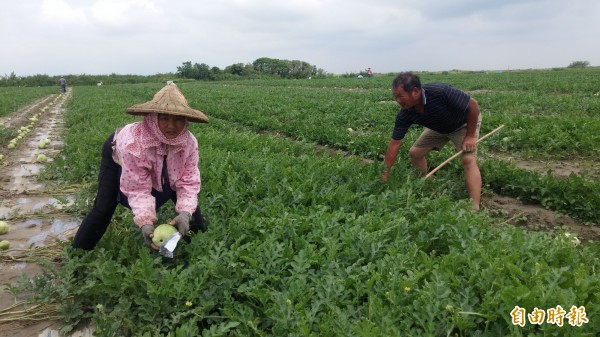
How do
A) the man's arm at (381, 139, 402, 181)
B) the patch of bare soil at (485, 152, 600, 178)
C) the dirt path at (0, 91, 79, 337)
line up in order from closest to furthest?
the dirt path at (0, 91, 79, 337)
the man's arm at (381, 139, 402, 181)
the patch of bare soil at (485, 152, 600, 178)

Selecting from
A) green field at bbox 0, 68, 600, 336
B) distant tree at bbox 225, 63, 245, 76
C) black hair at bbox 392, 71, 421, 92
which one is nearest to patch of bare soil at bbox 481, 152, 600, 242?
green field at bbox 0, 68, 600, 336

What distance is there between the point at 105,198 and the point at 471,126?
12.7 ft

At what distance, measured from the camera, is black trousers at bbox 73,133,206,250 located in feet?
10.4

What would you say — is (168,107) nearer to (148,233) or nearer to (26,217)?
(148,233)

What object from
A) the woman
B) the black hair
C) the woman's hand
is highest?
the black hair

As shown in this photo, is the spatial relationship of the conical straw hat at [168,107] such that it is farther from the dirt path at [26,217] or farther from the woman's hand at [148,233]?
the dirt path at [26,217]

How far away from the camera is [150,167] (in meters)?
2.98

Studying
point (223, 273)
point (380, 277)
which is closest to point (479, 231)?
point (380, 277)

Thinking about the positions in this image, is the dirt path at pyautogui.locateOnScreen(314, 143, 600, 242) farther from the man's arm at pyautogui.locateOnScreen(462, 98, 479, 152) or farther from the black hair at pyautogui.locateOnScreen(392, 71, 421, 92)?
the black hair at pyautogui.locateOnScreen(392, 71, 421, 92)

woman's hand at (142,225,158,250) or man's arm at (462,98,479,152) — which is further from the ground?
man's arm at (462,98,479,152)

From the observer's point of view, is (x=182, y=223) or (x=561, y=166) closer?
(x=182, y=223)

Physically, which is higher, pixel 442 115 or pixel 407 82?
pixel 407 82

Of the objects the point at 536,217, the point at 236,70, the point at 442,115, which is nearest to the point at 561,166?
the point at 536,217

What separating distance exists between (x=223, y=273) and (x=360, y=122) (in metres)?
8.59
